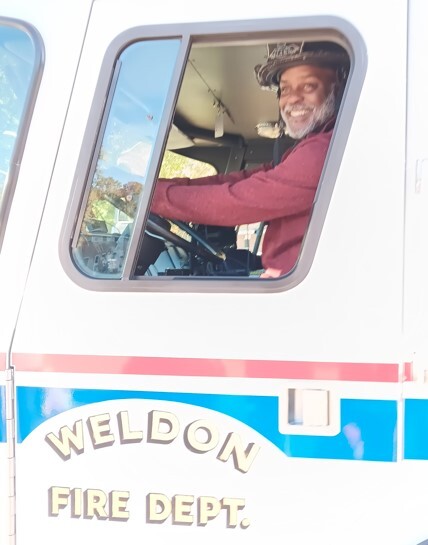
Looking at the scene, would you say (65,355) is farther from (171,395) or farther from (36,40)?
(36,40)

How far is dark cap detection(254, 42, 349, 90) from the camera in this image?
61.9 inches

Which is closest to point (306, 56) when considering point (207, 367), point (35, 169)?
point (35, 169)

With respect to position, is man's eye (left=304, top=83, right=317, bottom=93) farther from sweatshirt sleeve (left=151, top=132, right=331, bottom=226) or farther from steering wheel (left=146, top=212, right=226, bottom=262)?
steering wheel (left=146, top=212, right=226, bottom=262)

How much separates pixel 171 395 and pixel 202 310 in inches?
9.8

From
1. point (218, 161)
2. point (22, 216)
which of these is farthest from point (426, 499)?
point (218, 161)

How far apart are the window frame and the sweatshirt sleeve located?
0.13 meters

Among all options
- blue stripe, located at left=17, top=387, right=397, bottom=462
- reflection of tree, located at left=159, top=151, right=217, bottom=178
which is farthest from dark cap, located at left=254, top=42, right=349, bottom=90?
blue stripe, located at left=17, top=387, right=397, bottom=462

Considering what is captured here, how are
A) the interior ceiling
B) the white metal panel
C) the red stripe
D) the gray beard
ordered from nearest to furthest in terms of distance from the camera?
1. the red stripe
2. the white metal panel
3. the gray beard
4. the interior ceiling

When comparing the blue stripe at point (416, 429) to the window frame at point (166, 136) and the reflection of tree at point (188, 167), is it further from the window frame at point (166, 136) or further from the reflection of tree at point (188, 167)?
the reflection of tree at point (188, 167)

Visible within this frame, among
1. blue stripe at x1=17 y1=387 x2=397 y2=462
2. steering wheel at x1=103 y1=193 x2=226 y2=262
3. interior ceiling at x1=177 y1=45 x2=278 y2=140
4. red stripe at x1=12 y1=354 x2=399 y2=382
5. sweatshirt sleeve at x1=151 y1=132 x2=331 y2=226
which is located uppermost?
interior ceiling at x1=177 y1=45 x2=278 y2=140

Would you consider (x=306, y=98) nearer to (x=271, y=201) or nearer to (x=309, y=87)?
(x=309, y=87)

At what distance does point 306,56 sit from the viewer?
5.54 feet

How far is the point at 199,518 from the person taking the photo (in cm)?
147

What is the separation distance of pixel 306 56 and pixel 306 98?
13cm
